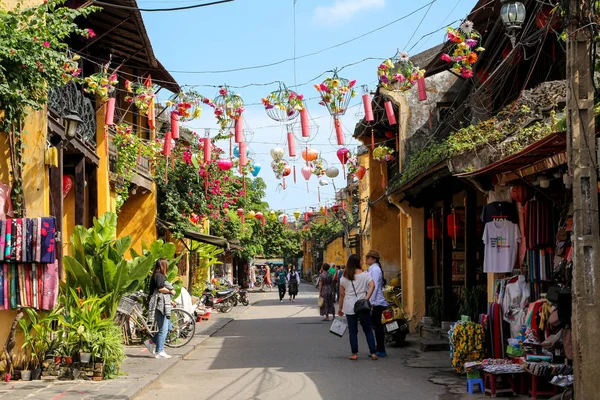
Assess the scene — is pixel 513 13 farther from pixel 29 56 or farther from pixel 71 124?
pixel 71 124

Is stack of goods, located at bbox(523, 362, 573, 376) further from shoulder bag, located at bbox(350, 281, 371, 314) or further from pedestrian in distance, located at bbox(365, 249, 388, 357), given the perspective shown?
pedestrian in distance, located at bbox(365, 249, 388, 357)

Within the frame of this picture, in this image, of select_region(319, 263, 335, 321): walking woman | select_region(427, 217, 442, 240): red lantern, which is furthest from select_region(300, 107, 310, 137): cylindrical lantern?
select_region(319, 263, 335, 321): walking woman

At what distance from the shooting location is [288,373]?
40.9 feet

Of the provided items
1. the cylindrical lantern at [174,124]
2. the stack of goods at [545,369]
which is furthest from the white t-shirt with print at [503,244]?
the cylindrical lantern at [174,124]

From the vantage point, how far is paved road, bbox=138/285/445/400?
34.6 feet

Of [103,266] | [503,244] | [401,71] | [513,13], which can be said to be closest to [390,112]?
[401,71]

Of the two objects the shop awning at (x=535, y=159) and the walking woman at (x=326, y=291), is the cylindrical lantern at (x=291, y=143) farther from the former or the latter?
the walking woman at (x=326, y=291)

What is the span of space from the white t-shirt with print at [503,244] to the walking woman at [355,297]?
9.02ft

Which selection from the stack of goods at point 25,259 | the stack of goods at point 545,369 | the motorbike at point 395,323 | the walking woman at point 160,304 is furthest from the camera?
the motorbike at point 395,323

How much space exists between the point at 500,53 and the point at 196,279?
16969mm

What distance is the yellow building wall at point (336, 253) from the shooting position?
2505 inches

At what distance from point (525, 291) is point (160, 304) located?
20.9ft

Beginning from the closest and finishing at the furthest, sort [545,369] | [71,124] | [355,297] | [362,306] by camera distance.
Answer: [545,369] < [71,124] < [362,306] < [355,297]

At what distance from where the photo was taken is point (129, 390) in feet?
34.2
